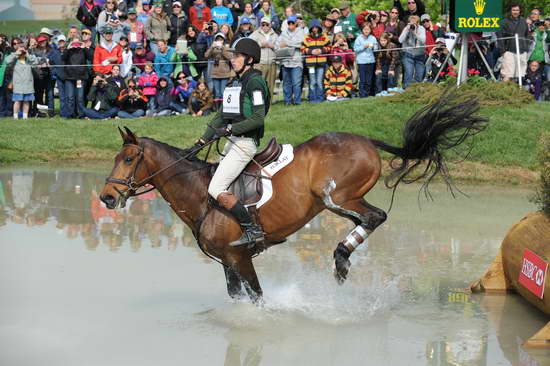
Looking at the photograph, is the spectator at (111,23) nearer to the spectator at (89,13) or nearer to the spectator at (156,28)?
the spectator at (89,13)

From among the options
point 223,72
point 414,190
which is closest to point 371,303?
point 414,190

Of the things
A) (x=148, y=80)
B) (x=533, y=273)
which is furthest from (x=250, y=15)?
(x=533, y=273)

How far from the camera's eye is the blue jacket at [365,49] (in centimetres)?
2028

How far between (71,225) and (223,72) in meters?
8.64

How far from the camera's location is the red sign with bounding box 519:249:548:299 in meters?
8.25

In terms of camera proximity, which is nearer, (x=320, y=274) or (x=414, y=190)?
(x=320, y=274)

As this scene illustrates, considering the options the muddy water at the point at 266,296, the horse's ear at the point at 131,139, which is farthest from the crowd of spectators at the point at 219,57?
the horse's ear at the point at 131,139

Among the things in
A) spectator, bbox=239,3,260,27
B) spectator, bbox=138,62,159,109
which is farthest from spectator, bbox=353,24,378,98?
spectator, bbox=138,62,159,109

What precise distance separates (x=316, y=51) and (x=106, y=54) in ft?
16.9

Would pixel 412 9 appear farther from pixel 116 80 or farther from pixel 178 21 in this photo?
pixel 116 80

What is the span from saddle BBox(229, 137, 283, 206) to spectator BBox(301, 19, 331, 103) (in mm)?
11965

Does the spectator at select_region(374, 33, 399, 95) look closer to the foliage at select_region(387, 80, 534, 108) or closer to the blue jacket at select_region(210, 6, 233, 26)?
the foliage at select_region(387, 80, 534, 108)

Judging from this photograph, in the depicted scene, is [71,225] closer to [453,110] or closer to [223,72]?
[453,110]

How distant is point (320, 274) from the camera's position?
1036 centimetres
